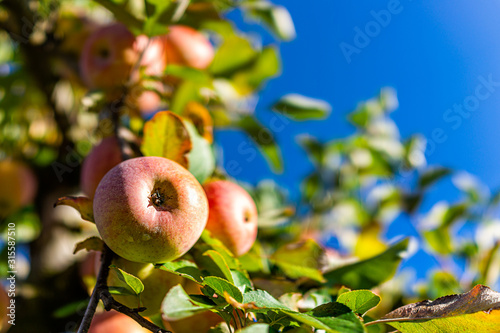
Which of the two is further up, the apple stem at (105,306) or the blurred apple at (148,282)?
A: the apple stem at (105,306)

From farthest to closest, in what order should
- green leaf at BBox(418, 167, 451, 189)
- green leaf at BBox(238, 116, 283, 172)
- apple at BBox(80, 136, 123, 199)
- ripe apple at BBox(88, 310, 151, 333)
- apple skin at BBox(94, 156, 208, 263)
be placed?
green leaf at BBox(418, 167, 451, 189) < green leaf at BBox(238, 116, 283, 172) < apple at BBox(80, 136, 123, 199) < ripe apple at BBox(88, 310, 151, 333) < apple skin at BBox(94, 156, 208, 263)

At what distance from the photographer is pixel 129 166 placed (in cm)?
53

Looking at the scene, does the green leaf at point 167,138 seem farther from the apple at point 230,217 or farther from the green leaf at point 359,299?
the green leaf at point 359,299

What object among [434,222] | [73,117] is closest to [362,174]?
[434,222]

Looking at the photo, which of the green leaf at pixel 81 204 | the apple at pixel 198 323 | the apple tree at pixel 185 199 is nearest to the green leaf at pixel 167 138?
the apple tree at pixel 185 199

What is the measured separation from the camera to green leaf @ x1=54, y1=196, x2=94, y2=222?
0.55 metres

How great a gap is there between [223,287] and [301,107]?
683 millimetres

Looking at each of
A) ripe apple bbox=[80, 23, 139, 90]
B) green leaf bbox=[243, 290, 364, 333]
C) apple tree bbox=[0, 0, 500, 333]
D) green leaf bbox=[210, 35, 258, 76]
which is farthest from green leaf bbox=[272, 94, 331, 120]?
green leaf bbox=[243, 290, 364, 333]

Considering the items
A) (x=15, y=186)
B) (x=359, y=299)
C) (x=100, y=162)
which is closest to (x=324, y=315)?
(x=359, y=299)

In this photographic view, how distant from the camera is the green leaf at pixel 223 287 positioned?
1.49 feet

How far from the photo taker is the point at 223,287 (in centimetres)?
46

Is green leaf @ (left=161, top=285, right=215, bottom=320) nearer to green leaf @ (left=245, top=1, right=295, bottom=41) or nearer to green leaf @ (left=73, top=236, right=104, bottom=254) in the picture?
green leaf @ (left=73, top=236, right=104, bottom=254)

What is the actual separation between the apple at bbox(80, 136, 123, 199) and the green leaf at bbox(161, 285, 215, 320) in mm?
377

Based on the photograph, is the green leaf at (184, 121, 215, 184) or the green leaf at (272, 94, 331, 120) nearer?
the green leaf at (184, 121, 215, 184)
